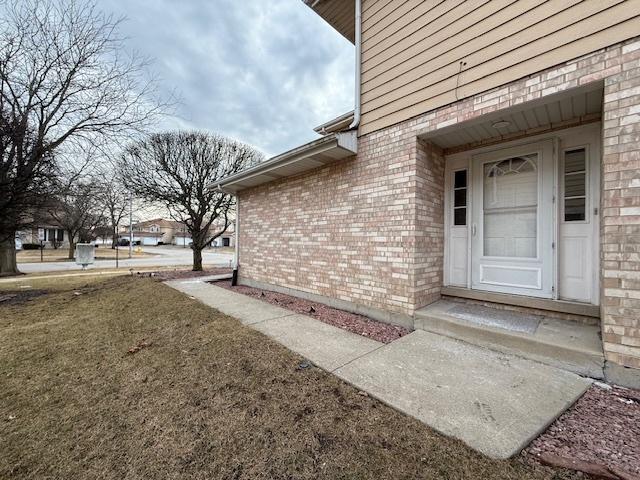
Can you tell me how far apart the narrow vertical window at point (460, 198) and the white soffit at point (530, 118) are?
0.50m

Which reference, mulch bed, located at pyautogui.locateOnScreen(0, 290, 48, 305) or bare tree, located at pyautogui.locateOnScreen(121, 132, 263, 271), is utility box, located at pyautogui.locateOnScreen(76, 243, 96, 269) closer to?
bare tree, located at pyautogui.locateOnScreen(121, 132, 263, 271)

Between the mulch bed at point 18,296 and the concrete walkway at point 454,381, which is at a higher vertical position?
the concrete walkway at point 454,381

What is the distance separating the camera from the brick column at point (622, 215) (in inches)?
90.4

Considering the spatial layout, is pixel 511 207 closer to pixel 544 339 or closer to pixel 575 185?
pixel 575 185

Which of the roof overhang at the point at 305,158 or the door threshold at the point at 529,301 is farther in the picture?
the roof overhang at the point at 305,158

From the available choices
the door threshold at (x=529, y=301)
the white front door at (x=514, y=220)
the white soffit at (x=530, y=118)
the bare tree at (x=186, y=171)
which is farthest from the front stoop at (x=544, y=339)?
the bare tree at (x=186, y=171)

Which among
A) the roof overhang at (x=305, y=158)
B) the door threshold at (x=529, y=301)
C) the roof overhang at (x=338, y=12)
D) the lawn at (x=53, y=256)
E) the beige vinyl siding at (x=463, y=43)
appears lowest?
the lawn at (x=53, y=256)

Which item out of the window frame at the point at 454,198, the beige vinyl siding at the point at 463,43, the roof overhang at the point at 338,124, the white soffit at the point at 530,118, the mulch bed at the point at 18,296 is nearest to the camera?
the beige vinyl siding at the point at 463,43

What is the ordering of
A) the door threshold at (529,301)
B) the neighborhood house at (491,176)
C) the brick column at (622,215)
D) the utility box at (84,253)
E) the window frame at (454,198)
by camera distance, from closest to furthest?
the brick column at (622,215) < the neighborhood house at (491,176) < the door threshold at (529,301) < the window frame at (454,198) < the utility box at (84,253)

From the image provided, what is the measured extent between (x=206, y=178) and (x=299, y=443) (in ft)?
36.9

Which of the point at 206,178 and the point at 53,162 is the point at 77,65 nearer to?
the point at 53,162

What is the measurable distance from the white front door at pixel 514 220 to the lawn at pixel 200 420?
2.73m

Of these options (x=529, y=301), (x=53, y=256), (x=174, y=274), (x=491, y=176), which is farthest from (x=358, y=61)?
(x=53, y=256)

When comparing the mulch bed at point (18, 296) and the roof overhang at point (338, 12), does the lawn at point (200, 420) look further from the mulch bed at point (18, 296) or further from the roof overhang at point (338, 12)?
the roof overhang at point (338, 12)
